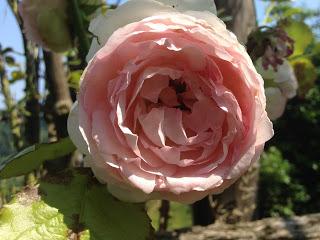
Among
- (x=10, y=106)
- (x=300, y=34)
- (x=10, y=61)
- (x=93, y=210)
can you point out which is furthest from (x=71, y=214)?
(x=10, y=61)

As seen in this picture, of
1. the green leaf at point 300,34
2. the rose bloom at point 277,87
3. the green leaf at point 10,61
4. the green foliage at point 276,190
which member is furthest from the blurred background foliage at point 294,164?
the rose bloom at point 277,87

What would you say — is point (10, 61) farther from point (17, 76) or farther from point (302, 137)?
point (302, 137)

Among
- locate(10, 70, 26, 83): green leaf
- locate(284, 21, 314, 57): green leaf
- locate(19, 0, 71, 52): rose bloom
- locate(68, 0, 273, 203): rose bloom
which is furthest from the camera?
locate(10, 70, 26, 83): green leaf

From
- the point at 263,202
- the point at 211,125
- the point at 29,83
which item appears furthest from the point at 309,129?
the point at 211,125

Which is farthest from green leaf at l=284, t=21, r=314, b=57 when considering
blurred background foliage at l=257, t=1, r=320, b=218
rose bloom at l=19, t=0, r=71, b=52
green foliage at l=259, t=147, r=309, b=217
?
green foliage at l=259, t=147, r=309, b=217

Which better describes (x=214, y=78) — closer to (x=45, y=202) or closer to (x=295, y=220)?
(x=45, y=202)

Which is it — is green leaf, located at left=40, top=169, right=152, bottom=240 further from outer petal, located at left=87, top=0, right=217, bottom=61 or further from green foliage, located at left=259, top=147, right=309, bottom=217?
green foliage, located at left=259, top=147, right=309, bottom=217

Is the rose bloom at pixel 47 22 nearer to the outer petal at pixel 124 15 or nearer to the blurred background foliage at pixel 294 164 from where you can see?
the outer petal at pixel 124 15
